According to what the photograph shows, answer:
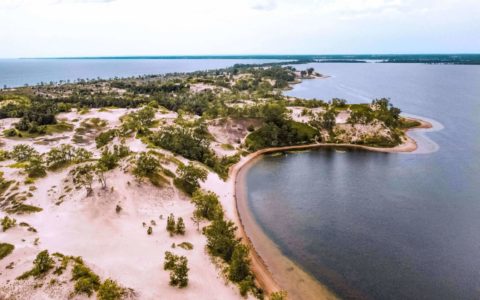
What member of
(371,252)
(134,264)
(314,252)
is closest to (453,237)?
(371,252)

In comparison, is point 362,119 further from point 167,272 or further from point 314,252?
point 167,272

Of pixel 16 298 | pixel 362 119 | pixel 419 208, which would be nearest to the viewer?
pixel 16 298

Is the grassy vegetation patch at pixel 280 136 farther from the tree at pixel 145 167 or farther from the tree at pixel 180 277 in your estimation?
the tree at pixel 180 277

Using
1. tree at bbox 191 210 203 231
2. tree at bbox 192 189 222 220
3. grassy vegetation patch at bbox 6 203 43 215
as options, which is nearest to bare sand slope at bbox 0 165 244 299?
tree at bbox 191 210 203 231

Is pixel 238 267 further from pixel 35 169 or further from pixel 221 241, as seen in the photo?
pixel 35 169

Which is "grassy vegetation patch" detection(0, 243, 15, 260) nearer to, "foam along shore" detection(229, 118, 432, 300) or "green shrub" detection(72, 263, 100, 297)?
"green shrub" detection(72, 263, 100, 297)

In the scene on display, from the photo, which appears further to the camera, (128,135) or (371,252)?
(128,135)
